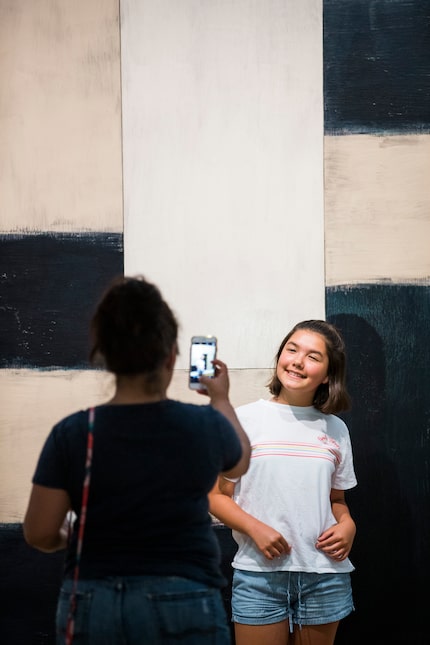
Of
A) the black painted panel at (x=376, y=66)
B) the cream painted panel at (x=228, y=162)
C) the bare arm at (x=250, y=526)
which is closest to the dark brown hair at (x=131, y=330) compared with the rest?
the bare arm at (x=250, y=526)

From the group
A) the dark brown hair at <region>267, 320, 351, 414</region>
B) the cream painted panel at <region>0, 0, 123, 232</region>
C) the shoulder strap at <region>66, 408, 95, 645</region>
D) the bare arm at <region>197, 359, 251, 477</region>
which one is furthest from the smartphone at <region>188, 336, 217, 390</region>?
the cream painted panel at <region>0, 0, 123, 232</region>

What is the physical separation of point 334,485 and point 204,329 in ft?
2.17

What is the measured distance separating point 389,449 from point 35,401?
117cm

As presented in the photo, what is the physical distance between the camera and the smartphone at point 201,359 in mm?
1655

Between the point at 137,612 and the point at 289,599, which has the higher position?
the point at 137,612

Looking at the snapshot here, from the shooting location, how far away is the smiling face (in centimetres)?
216

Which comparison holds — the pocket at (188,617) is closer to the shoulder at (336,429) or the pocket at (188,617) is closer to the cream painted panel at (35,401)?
the shoulder at (336,429)

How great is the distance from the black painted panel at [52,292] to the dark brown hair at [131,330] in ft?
3.62

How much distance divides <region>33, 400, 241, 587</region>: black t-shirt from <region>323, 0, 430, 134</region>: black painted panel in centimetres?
147

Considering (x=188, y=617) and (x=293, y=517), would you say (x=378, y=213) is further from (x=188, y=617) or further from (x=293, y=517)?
(x=188, y=617)

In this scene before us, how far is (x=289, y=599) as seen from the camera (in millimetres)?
2062

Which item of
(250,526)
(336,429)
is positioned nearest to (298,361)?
(336,429)

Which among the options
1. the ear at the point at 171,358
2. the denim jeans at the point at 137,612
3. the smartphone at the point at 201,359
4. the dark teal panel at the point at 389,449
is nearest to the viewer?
the denim jeans at the point at 137,612

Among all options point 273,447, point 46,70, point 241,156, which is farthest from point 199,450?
point 46,70
